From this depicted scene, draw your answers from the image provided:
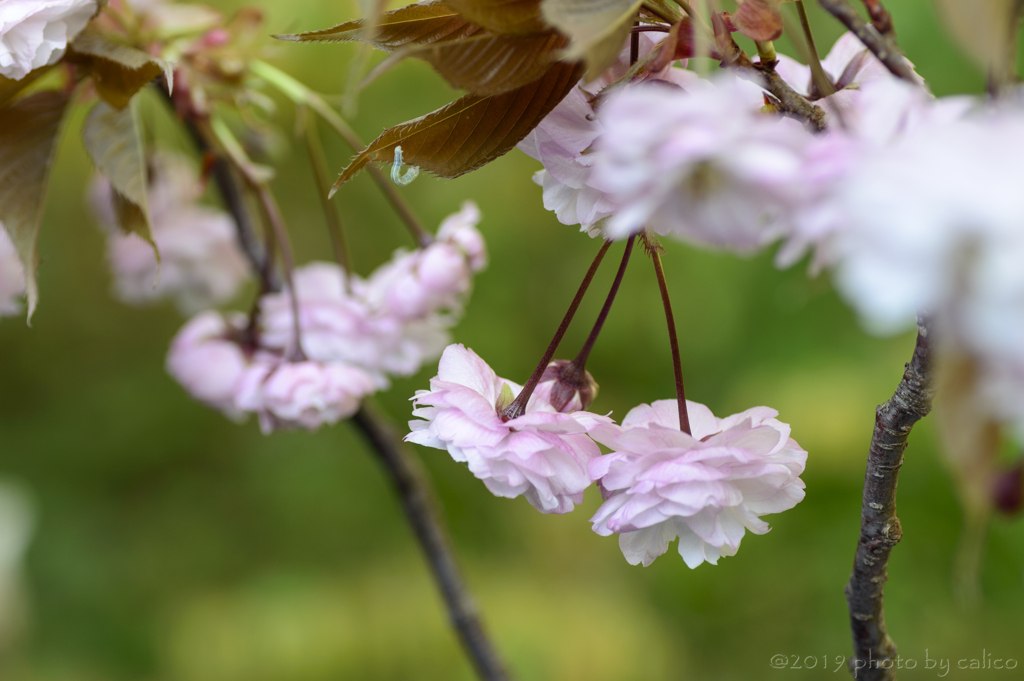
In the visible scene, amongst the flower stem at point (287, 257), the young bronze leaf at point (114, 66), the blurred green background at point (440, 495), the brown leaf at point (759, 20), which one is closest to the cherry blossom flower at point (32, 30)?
the young bronze leaf at point (114, 66)

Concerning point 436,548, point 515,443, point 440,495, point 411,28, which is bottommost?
point 440,495

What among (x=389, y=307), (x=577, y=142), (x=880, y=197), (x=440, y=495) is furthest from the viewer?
(x=440, y=495)

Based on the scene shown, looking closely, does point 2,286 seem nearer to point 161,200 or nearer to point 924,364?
point 161,200

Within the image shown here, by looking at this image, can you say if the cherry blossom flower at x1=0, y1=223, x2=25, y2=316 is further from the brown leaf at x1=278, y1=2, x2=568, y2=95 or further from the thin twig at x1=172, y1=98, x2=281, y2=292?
the brown leaf at x1=278, y1=2, x2=568, y2=95

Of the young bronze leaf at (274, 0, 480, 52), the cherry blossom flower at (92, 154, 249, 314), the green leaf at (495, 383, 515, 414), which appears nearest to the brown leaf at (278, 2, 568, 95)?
the young bronze leaf at (274, 0, 480, 52)

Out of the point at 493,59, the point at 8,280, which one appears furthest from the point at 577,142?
the point at 8,280

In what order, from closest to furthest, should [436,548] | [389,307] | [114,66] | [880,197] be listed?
[880,197] < [114,66] < [389,307] < [436,548]

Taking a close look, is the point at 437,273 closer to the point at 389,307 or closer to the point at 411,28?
the point at 389,307
